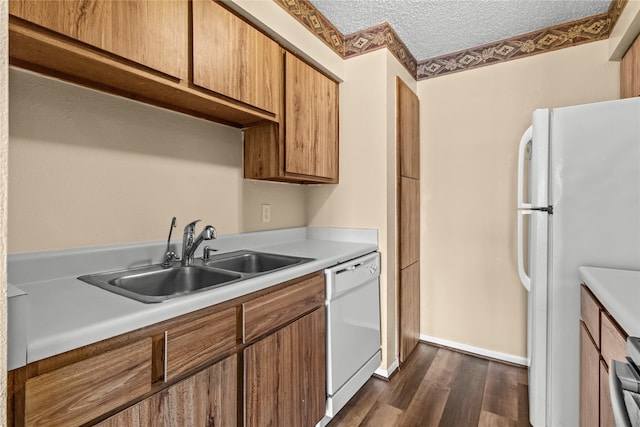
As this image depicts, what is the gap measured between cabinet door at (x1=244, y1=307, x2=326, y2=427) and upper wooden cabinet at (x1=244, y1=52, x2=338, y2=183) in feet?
2.72

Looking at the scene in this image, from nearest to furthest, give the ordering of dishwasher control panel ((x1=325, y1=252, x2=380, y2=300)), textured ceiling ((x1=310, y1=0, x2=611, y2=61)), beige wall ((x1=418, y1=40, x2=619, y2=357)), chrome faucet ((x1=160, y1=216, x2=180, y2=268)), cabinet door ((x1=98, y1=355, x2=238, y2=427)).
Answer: cabinet door ((x1=98, y1=355, x2=238, y2=427)) < chrome faucet ((x1=160, y1=216, x2=180, y2=268)) < dishwasher control panel ((x1=325, y1=252, x2=380, y2=300)) < textured ceiling ((x1=310, y1=0, x2=611, y2=61)) < beige wall ((x1=418, y1=40, x2=619, y2=357))

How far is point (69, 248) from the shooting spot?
1199 millimetres

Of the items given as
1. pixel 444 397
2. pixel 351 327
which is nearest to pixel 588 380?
pixel 444 397

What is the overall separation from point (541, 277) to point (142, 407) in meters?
1.64

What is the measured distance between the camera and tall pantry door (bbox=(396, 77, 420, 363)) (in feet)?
7.26

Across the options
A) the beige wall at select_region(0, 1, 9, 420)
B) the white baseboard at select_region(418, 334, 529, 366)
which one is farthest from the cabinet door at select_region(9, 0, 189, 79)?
the white baseboard at select_region(418, 334, 529, 366)

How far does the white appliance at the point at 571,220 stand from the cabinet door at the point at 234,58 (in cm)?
132

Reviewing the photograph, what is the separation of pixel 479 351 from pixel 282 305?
190 centimetres

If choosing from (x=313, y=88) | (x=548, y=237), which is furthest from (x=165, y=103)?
(x=548, y=237)

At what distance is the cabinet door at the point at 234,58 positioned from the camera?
1271 millimetres

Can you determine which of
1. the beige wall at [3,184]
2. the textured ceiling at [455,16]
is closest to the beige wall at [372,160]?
the textured ceiling at [455,16]

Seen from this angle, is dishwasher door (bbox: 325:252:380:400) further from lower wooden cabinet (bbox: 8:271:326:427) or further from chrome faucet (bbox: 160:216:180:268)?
chrome faucet (bbox: 160:216:180:268)

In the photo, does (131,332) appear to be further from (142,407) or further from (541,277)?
(541,277)

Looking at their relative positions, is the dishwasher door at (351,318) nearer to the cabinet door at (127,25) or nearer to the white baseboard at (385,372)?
the white baseboard at (385,372)
